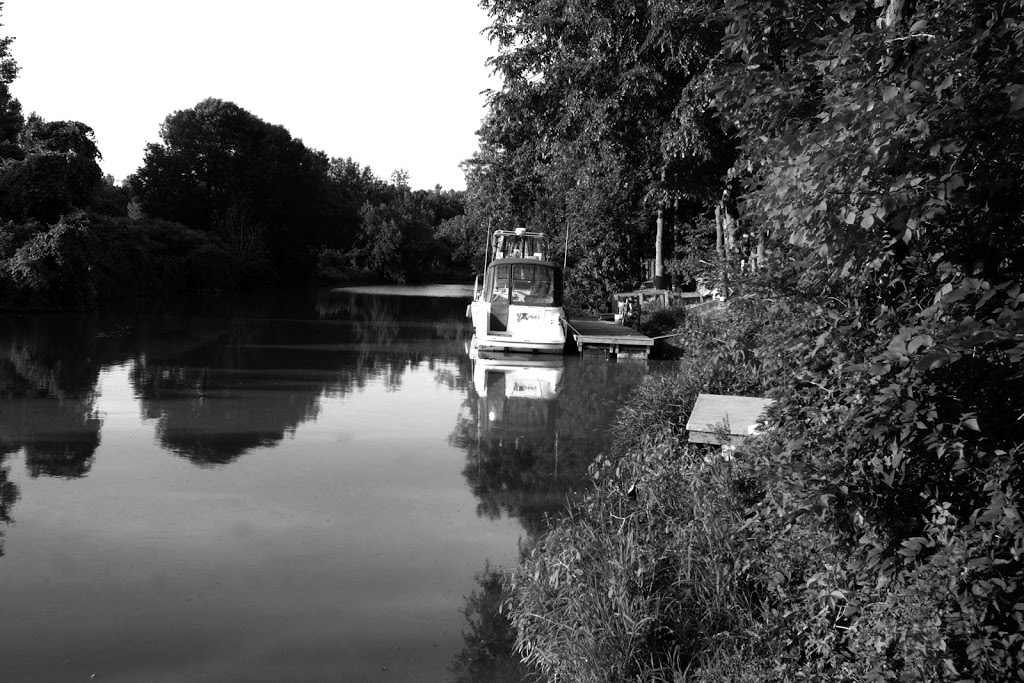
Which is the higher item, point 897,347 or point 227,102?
point 227,102

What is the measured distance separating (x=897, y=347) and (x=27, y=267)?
32.1 metres

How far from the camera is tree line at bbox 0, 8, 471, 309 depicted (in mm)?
32125

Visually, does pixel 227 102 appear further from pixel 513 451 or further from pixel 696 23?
pixel 513 451

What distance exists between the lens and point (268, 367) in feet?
64.2

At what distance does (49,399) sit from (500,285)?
1116cm

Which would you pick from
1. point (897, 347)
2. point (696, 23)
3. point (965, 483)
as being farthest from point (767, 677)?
point (696, 23)

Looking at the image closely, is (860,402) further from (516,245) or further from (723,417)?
(516,245)

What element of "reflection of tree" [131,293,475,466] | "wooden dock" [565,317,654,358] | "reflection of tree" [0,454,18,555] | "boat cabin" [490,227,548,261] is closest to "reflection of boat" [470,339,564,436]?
"wooden dock" [565,317,654,358]

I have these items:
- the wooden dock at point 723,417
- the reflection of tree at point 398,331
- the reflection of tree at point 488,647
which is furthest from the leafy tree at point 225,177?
the reflection of tree at point 488,647

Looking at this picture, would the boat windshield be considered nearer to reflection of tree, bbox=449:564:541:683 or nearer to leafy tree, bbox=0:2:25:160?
reflection of tree, bbox=449:564:541:683

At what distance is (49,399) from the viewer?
48.3 ft

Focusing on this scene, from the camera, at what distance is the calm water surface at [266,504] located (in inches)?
230

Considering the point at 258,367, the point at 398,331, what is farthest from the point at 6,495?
the point at 398,331

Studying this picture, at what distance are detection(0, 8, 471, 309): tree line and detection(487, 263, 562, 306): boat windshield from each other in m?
16.9
